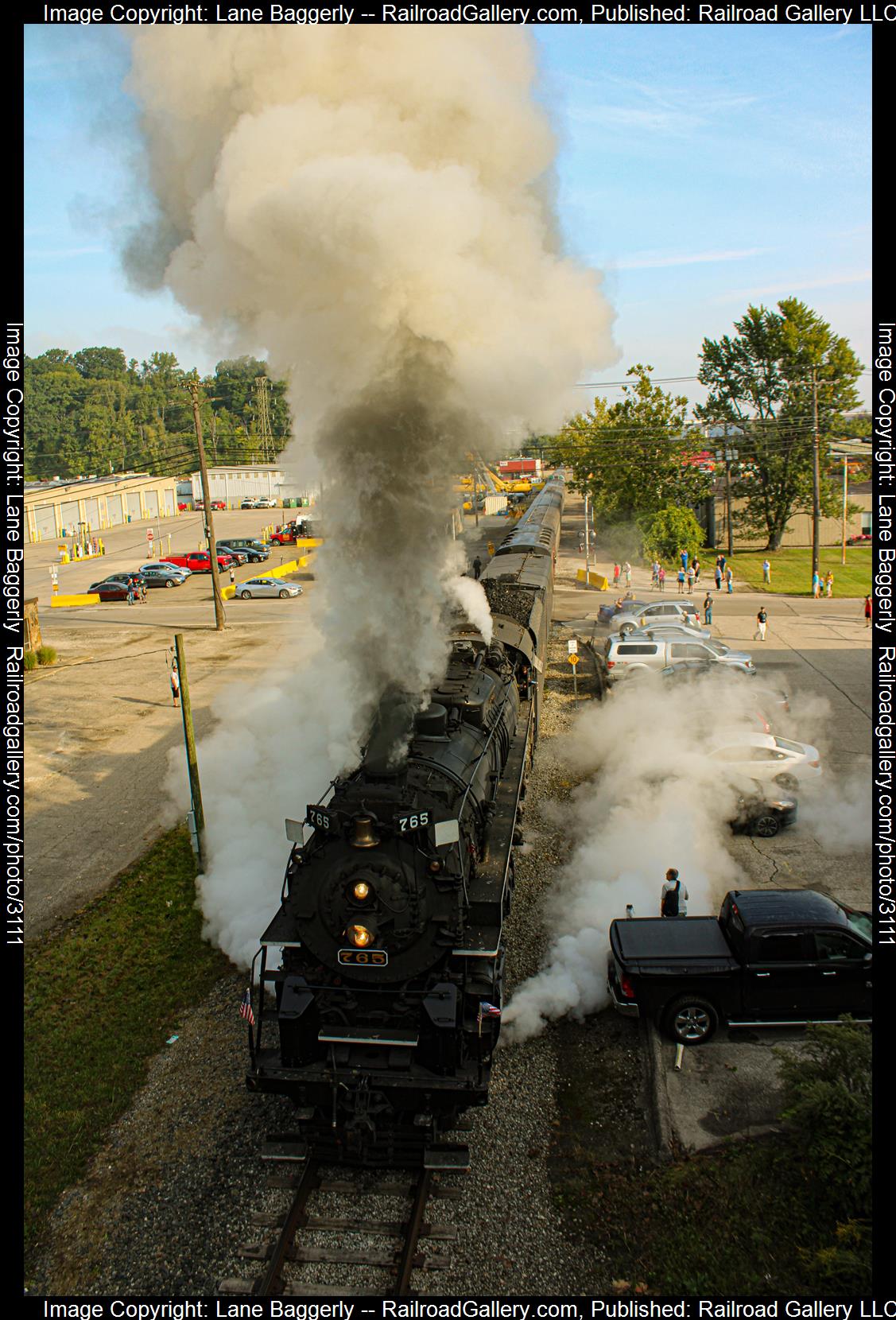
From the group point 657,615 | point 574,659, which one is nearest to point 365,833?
point 574,659

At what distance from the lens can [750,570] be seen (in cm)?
3775

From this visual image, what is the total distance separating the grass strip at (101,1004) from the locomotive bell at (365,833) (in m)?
3.42

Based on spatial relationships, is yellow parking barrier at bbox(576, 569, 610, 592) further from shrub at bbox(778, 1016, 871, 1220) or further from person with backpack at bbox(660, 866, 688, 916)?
shrub at bbox(778, 1016, 871, 1220)

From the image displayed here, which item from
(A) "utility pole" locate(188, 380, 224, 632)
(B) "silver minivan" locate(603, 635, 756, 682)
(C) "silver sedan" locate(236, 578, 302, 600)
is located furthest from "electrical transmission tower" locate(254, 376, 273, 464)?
(B) "silver minivan" locate(603, 635, 756, 682)

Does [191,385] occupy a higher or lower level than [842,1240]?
higher

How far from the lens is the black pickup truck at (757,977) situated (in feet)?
26.2

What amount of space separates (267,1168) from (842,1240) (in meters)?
4.12

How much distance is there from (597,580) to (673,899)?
2606 centimetres

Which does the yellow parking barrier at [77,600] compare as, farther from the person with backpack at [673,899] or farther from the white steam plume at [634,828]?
the person with backpack at [673,899]

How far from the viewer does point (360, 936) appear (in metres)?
6.79

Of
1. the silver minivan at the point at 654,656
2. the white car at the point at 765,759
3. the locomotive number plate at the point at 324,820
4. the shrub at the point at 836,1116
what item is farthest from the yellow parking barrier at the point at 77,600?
the shrub at the point at 836,1116

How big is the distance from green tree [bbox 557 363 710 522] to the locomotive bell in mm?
34407
